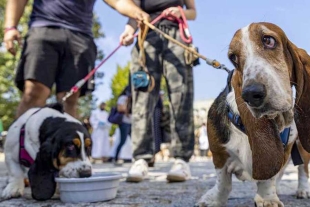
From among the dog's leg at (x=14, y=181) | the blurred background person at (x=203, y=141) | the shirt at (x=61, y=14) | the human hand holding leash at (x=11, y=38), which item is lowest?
the blurred background person at (x=203, y=141)

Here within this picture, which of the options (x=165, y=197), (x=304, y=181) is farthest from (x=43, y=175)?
(x=304, y=181)

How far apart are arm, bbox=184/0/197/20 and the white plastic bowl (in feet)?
6.60

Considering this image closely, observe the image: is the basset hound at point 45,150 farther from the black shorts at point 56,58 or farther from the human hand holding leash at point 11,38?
the human hand holding leash at point 11,38

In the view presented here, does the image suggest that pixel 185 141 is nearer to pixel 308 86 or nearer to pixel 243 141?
pixel 243 141

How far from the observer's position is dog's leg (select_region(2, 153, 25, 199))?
2.90m

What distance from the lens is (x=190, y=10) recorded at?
A: 416cm

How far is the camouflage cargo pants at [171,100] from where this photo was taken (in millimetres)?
3977

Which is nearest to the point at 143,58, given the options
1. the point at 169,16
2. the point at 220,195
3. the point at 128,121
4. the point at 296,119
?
the point at 169,16

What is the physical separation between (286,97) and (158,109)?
15.2ft

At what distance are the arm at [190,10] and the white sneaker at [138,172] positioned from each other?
1467 mm

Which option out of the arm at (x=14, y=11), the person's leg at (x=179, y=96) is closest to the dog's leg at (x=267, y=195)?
the person's leg at (x=179, y=96)

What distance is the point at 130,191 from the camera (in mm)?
3215

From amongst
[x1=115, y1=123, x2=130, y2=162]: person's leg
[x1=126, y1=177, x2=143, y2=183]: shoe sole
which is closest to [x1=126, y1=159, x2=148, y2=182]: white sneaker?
[x1=126, y1=177, x2=143, y2=183]: shoe sole

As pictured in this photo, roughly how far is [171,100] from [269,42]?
2288 millimetres
